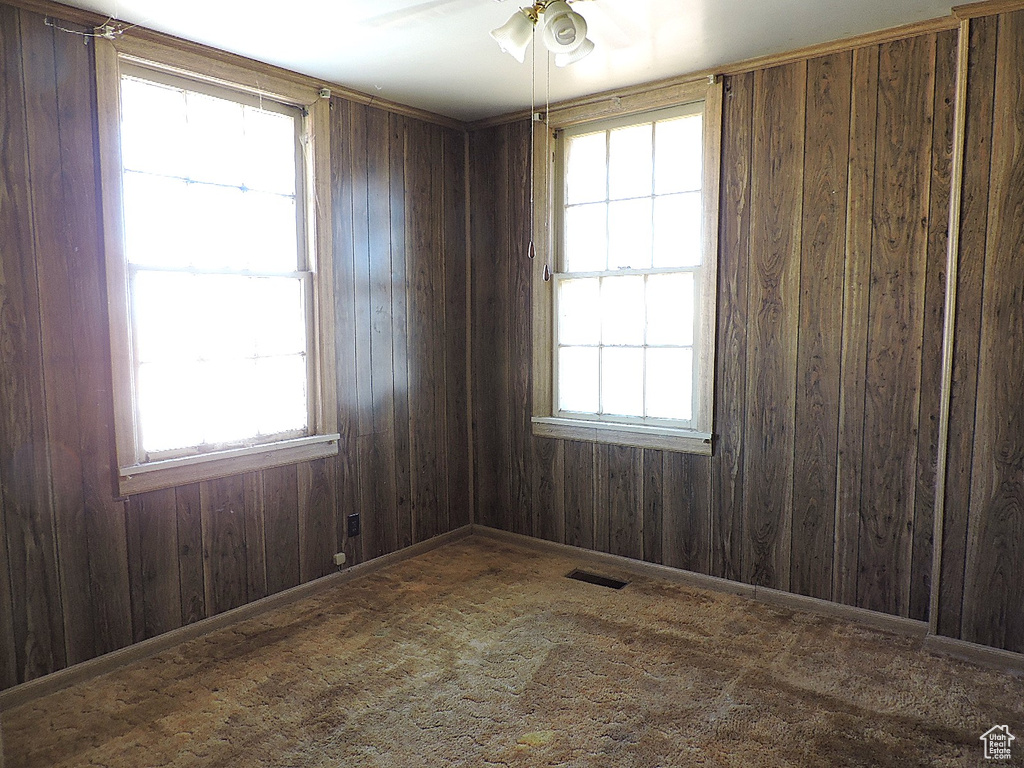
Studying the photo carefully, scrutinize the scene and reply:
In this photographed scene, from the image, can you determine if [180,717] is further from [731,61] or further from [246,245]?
[731,61]

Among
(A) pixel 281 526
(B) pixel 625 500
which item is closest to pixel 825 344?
(B) pixel 625 500

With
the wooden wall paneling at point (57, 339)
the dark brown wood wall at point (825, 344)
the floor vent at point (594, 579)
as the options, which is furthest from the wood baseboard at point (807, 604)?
the wooden wall paneling at point (57, 339)

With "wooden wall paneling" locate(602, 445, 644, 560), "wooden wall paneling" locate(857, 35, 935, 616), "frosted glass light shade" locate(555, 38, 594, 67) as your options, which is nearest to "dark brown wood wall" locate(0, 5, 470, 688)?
"wooden wall paneling" locate(602, 445, 644, 560)

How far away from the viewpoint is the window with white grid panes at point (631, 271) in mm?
3523

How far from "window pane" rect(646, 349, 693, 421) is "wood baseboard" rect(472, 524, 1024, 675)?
822 mm

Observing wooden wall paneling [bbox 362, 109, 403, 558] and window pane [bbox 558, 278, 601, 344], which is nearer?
wooden wall paneling [bbox 362, 109, 403, 558]

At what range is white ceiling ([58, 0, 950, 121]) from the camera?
8.54 feet

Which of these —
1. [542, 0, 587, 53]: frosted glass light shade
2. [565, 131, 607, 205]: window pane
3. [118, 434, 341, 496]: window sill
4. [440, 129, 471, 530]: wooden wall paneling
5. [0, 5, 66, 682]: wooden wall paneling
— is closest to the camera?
[542, 0, 587, 53]: frosted glass light shade

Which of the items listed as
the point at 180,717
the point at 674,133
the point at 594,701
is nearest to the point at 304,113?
the point at 674,133

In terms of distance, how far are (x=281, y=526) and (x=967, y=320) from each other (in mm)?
3105

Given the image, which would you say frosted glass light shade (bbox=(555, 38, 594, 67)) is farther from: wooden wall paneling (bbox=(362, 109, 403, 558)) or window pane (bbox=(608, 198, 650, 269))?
wooden wall paneling (bbox=(362, 109, 403, 558))

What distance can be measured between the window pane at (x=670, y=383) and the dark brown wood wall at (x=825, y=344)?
18cm

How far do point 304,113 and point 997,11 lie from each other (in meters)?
2.91

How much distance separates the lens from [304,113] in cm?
341
